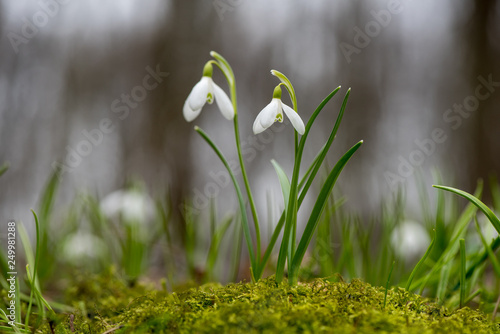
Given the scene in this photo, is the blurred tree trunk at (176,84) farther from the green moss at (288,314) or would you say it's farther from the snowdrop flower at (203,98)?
the green moss at (288,314)

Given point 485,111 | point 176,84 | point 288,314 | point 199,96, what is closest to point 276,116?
point 199,96

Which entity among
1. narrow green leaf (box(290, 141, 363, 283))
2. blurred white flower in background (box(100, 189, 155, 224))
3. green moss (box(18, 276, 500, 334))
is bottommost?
blurred white flower in background (box(100, 189, 155, 224))

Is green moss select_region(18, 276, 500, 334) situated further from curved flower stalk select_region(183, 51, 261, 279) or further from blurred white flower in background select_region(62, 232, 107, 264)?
blurred white flower in background select_region(62, 232, 107, 264)

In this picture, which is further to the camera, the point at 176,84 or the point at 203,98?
the point at 176,84

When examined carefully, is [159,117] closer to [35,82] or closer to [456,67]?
[35,82]

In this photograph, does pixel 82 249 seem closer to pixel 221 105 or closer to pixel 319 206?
pixel 221 105

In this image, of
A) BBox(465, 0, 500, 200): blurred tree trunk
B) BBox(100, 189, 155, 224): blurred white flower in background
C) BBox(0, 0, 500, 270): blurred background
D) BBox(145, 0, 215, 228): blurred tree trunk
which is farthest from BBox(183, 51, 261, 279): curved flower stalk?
BBox(465, 0, 500, 200): blurred tree trunk
